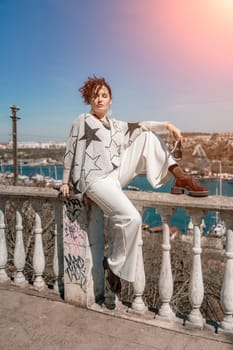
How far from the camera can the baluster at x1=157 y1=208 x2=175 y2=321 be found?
2.29m

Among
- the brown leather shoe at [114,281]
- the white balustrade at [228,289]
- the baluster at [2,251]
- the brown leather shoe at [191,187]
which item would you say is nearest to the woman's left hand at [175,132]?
the brown leather shoe at [191,187]

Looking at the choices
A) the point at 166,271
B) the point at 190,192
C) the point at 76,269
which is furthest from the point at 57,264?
the point at 190,192

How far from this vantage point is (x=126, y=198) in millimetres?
2207

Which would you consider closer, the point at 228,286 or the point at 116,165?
the point at 228,286

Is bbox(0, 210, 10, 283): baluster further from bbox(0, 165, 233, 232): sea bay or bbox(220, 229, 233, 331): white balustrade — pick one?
bbox(220, 229, 233, 331): white balustrade

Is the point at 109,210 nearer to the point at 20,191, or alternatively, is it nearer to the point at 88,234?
the point at 88,234

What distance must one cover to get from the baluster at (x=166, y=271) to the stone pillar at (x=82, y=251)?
57cm

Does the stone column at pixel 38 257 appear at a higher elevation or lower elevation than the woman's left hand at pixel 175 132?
lower

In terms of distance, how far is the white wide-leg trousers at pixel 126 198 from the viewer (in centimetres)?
217

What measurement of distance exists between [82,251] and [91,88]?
1.34 m

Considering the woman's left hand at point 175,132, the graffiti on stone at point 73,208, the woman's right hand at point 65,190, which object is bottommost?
the graffiti on stone at point 73,208

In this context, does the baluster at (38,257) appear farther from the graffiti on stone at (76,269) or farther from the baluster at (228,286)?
the baluster at (228,286)

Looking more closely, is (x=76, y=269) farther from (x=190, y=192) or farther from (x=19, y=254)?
(x=190, y=192)

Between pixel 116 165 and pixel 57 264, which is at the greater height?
pixel 116 165
